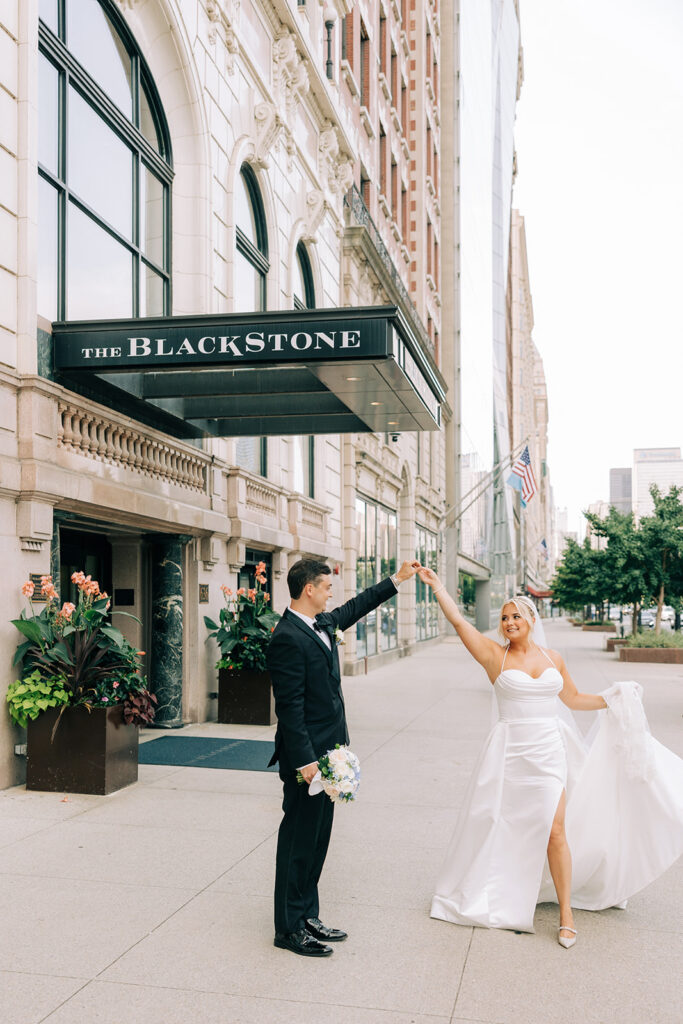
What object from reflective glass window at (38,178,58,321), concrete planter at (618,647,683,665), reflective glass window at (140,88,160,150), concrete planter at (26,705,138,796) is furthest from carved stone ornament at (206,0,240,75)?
concrete planter at (618,647,683,665)

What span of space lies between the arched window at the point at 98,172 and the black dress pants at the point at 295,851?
22.5 feet

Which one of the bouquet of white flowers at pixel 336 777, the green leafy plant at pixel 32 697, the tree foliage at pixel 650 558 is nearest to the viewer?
the bouquet of white flowers at pixel 336 777

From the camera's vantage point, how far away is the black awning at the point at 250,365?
1001 centimetres

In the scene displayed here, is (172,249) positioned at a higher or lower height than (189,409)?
higher

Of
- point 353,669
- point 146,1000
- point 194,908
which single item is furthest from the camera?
point 353,669

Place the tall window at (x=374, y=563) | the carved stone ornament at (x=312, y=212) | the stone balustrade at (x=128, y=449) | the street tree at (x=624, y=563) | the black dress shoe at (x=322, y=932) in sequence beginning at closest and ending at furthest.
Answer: the black dress shoe at (x=322, y=932), the stone balustrade at (x=128, y=449), the carved stone ornament at (x=312, y=212), the tall window at (x=374, y=563), the street tree at (x=624, y=563)

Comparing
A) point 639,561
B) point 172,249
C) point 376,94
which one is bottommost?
point 639,561

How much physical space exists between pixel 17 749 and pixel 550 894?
5.02m

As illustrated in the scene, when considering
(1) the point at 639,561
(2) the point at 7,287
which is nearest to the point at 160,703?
(2) the point at 7,287

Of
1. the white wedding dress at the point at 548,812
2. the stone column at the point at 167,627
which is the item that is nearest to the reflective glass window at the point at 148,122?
the stone column at the point at 167,627

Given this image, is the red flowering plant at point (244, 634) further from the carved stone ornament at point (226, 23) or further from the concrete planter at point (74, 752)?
the carved stone ornament at point (226, 23)

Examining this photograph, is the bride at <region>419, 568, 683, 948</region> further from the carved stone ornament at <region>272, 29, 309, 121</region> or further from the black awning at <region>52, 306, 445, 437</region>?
the carved stone ornament at <region>272, 29, 309, 121</region>

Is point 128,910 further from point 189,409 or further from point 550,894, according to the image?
point 189,409

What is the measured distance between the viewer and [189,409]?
1275 centimetres
